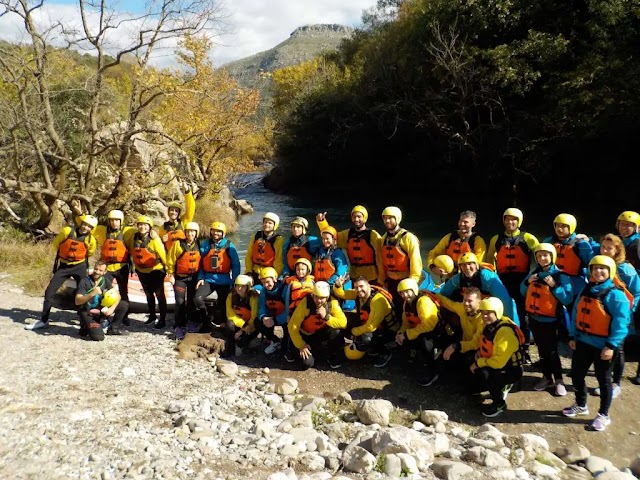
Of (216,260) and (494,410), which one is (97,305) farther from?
(494,410)

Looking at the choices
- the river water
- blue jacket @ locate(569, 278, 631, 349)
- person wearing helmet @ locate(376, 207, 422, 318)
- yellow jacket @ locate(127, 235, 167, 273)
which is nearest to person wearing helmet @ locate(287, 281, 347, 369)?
person wearing helmet @ locate(376, 207, 422, 318)

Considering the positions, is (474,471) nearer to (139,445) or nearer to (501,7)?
(139,445)

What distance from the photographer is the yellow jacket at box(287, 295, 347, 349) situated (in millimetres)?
6410

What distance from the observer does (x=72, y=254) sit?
738 centimetres

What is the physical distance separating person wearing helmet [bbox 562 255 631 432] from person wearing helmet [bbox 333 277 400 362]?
7.08ft

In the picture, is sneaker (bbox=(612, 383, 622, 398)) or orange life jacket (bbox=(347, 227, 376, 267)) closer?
sneaker (bbox=(612, 383, 622, 398))

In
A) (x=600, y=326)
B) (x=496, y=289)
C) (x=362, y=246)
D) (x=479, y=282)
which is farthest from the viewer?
(x=362, y=246)

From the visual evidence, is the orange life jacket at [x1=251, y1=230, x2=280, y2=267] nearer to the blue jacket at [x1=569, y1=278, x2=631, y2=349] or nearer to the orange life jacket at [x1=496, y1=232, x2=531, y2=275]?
the orange life jacket at [x1=496, y1=232, x2=531, y2=275]

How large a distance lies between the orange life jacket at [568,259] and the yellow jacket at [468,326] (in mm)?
1372

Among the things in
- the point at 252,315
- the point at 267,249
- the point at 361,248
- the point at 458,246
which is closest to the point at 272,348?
the point at 252,315

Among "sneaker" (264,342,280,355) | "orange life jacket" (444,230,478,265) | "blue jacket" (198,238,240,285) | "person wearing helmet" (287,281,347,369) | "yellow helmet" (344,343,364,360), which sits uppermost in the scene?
"orange life jacket" (444,230,478,265)

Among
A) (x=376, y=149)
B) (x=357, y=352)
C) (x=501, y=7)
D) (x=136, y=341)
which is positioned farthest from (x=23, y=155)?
(x=376, y=149)

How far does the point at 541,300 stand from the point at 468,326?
847mm

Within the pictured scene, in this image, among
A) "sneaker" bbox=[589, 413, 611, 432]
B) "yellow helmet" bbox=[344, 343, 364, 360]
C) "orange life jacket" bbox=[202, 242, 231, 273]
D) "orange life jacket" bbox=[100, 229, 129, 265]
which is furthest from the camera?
"orange life jacket" bbox=[100, 229, 129, 265]
